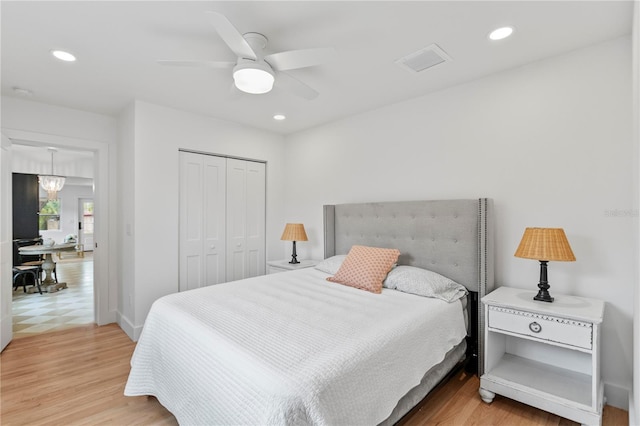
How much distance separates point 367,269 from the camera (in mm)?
2590

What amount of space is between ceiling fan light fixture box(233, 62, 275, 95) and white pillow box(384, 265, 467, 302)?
1777mm

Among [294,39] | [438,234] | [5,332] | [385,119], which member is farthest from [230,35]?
[5,332]

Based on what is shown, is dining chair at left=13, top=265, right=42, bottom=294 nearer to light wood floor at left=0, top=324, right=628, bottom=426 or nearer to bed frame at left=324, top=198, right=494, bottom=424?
light wood floor at left=0, top=324, right=628, bottom=426

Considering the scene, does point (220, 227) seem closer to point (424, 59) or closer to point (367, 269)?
point (367, 269)

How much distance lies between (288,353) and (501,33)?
235 centimetres

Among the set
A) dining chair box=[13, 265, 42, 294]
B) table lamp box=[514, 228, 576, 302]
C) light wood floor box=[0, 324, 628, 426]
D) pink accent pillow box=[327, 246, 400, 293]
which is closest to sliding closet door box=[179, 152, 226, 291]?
light wood floor box=[0, 324, 628, 426]

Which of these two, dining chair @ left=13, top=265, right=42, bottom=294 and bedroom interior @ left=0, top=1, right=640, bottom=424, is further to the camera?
dining chair @ left=13, top=265, right=42, bottom=294

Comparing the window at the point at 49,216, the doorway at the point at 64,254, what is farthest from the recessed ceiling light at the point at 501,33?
the window at the point at 49,216

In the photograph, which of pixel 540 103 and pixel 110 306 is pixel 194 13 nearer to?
pixel 540 103

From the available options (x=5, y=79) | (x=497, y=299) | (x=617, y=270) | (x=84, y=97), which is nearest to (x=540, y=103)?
(x=617, y=270)

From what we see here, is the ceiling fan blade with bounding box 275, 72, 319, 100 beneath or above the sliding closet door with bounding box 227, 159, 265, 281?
above

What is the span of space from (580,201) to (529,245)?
0.56m

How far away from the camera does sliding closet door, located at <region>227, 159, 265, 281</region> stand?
3.96 metres

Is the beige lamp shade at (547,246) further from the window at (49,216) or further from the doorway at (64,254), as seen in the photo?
the window at (49,216)
